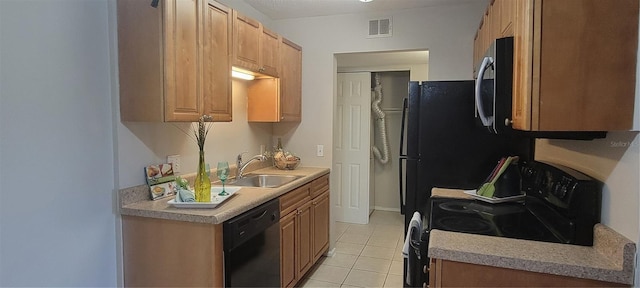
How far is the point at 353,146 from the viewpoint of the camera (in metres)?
4.82

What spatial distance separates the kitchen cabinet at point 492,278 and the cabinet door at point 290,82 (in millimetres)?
2124

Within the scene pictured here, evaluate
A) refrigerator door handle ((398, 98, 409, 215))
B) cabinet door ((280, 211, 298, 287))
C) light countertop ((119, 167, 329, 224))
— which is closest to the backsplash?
light countertop ((119, 167, 329, 224))

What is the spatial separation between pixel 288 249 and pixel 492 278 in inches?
62.7

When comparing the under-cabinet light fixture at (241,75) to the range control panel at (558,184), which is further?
the under-cabinet light fixture at (241,75)

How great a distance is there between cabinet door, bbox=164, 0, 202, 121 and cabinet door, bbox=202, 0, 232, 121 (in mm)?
74

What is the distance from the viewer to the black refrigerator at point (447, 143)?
2357 millimetres

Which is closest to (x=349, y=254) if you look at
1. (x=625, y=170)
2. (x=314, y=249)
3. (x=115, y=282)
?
(x=314, y=249)

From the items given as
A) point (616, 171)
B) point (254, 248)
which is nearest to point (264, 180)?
point (254, 248)

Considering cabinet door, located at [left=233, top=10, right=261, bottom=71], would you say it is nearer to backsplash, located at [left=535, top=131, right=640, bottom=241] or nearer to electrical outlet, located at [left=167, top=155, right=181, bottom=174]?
electrical outlet, located at [left=167, top=155, right=181, bottom=174]

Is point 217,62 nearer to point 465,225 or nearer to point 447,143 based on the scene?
point 447,143

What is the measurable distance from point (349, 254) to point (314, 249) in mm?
675

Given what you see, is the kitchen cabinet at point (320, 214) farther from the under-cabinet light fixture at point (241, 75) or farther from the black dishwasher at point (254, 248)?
the under-cabinet light fixture at point (241, 75)

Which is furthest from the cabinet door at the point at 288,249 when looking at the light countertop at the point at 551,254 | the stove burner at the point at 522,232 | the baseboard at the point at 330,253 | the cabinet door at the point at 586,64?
the cabinet door at the point at 586,64

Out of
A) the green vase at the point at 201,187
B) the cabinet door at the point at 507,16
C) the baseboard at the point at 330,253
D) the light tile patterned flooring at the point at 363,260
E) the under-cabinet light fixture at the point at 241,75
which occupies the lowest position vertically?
the light tile patterned flooring at the point at 363,260
